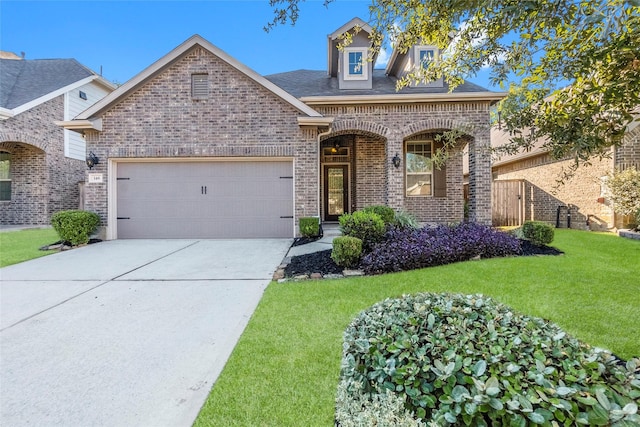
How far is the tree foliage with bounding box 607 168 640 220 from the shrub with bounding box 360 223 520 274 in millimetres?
5136

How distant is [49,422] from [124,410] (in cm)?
42

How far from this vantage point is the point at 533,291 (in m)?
4.16

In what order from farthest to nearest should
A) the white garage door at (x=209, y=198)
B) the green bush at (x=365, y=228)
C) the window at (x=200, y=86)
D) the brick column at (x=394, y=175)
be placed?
the brick column at (x=394, y=175)
the white garage door at (x=209, y=198)
the window at (x=200, y=86)
the green bush at (x=365, y=228)

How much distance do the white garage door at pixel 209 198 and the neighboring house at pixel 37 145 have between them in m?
5.84

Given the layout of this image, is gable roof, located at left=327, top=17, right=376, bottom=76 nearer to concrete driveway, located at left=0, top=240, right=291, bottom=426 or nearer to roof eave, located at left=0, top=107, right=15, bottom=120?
concrete driveway, located at left=0, top=240, right=291, bottom=426

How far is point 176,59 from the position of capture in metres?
8.74

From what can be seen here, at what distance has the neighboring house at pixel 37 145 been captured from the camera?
11.8 meters

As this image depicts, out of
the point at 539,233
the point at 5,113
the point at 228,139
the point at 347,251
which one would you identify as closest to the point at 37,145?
the point at 5,113

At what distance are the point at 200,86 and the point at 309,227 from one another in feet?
16.2

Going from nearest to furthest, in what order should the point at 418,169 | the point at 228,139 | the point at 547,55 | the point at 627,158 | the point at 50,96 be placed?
the point at 547,55, the point at 228,139, the point at 627,158, the point at 418,169, the point at 50,96

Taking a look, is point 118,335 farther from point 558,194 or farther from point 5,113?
point 558,194

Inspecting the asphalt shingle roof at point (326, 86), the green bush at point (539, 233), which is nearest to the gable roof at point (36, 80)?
the asphalt shingle roof at point (326, 86)

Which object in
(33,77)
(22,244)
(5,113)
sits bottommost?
(22,244)

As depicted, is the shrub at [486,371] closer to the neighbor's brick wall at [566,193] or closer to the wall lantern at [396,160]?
the wall lantern at [396,160]
